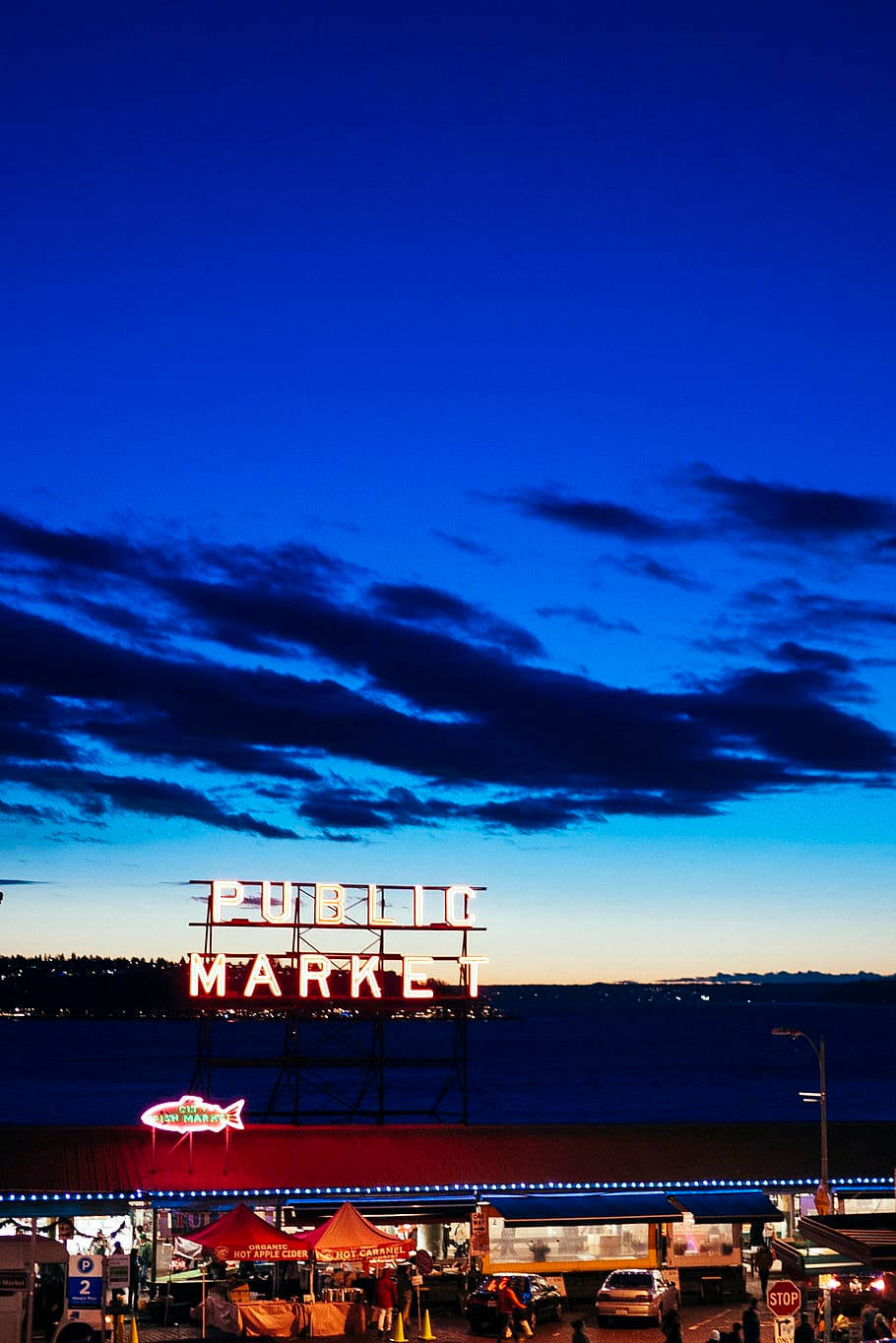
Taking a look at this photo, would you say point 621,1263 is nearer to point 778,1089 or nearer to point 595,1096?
point 595,1096

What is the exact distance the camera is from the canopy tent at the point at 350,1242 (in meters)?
34.5

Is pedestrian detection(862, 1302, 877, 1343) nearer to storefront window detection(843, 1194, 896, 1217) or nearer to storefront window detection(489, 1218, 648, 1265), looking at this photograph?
storefront window detection(489, 1218, 648, 1265)

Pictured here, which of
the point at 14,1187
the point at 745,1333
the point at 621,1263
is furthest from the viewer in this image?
the point at 621,1263

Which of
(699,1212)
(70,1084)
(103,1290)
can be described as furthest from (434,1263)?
(70,1084)

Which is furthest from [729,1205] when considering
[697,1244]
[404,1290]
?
[404,1290]

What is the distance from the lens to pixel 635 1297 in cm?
3584

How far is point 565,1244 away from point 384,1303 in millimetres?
8696

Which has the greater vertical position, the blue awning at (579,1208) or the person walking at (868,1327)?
the blue awning at (579,1208)

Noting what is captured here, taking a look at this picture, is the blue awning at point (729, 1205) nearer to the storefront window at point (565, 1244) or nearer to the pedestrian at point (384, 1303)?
the storefront window at point (565, 1244)

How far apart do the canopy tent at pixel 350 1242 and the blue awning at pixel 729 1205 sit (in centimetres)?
791

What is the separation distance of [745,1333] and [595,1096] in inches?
5431

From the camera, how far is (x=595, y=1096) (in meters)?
162

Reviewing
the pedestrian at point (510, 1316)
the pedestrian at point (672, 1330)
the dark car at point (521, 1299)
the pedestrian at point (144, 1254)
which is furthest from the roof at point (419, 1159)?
the pedestrian at point (672, 1330)

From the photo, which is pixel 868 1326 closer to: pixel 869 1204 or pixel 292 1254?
pixel 292 1254
